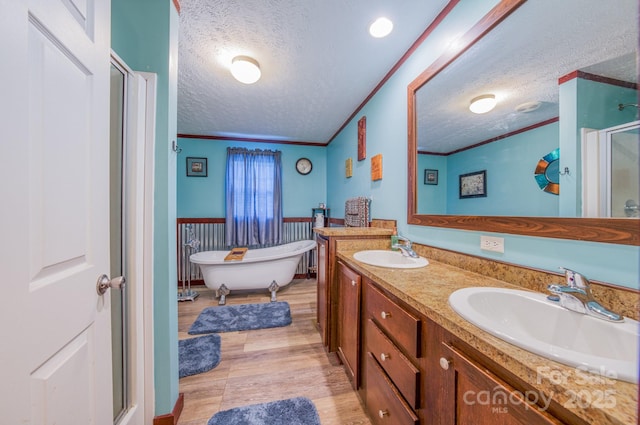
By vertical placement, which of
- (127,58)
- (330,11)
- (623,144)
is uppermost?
(330,11)

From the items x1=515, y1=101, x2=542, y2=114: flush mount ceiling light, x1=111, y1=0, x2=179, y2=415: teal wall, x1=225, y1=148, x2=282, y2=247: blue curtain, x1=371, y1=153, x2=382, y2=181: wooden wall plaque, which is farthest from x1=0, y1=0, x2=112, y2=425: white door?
x1=225, y1=148, x2=282, y2=247: blue curtain

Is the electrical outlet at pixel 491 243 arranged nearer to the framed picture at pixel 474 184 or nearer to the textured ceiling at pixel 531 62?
the framed picture at pixel 474 184

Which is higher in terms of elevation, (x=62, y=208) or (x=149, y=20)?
(x=149, y=20)

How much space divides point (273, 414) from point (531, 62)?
219cm

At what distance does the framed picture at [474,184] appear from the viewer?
1.16 m

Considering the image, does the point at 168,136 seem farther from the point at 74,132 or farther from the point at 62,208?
the point at 62,208

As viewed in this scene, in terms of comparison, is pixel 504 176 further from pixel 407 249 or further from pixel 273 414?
pixel 273 414

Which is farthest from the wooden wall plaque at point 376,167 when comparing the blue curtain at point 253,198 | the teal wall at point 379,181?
the blue curtain at point 253,198

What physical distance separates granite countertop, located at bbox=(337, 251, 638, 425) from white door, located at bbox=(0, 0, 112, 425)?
102 centimetres

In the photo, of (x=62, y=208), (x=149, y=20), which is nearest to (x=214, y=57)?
(x=149, y=20)

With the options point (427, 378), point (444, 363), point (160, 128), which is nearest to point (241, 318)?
point (160, 128)

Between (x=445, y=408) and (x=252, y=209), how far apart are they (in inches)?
135

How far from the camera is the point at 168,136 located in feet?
3.87

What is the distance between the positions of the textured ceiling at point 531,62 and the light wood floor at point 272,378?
1742mm
